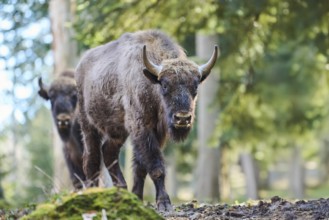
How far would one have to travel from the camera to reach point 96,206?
598cm

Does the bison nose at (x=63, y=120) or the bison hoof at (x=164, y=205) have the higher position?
the bison nose at (x=63, y=120)

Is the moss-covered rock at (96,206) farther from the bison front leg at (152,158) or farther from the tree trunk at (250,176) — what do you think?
the tree trunk at (250,176)

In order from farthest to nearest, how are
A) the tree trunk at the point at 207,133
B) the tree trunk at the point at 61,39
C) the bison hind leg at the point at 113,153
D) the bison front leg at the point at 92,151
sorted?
1. the tree trunk at the point at 207,133
2. the tree trunk at the point at 61,39
3. the bison front leg at the point at 92,151
4. the bison hind leg at the point at 113,153

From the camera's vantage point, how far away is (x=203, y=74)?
9312 mm

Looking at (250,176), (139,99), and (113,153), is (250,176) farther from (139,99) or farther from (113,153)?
(139,99)

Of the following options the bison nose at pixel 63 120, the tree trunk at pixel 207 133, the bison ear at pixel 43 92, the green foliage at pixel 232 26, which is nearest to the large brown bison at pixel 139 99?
the bison nose at pixel 63 120

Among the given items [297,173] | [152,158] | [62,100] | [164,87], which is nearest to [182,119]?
[164,87]

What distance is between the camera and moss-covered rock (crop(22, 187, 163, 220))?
19.4ft

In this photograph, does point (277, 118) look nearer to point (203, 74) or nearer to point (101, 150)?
point (101, 150)

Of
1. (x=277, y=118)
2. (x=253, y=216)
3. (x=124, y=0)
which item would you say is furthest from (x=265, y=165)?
(x=253, y=216)

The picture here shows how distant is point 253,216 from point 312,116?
72.2 ft

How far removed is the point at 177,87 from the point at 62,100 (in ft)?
16.5

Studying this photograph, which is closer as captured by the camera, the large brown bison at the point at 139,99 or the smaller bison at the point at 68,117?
the large brown bison at the point at 139,99

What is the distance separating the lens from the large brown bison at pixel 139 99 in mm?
8922
